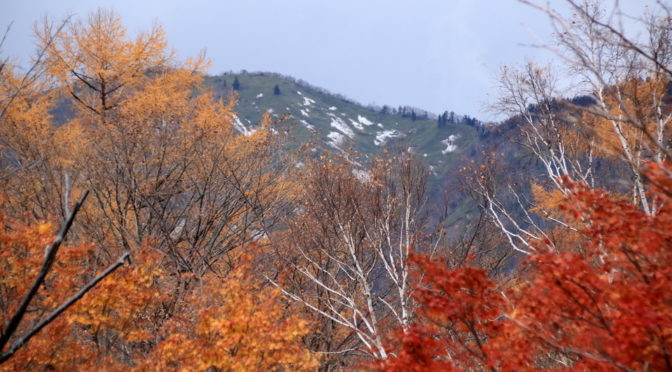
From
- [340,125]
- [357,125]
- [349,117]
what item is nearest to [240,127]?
[340,125]

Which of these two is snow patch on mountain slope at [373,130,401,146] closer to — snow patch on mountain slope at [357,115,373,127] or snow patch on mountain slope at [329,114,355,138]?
snow patch on mountain slope at [357,115,373,127]

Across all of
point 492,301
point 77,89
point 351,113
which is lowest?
point 492,301

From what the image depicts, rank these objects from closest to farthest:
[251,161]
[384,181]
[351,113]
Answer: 1. [384,181]
2. [251,161]
3. [351,113]

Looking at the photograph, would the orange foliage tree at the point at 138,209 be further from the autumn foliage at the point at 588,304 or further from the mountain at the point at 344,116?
the mountain at the point at 344,116

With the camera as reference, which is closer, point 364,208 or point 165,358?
point 165,358

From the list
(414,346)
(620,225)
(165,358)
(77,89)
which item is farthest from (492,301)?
(77,89)

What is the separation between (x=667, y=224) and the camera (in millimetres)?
3896

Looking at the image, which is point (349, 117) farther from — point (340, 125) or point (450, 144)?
point (450, 144)

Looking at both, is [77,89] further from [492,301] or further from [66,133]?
[492,301]

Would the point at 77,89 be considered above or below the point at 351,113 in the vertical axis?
below

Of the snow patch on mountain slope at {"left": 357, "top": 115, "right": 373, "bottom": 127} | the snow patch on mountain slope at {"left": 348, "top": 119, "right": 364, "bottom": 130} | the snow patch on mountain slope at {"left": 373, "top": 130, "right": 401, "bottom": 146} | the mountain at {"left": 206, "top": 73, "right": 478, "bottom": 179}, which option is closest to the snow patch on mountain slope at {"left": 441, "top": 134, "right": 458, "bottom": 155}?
the mountain at {"left": 206, "top": 73, "right": 478, "bottom": 179}

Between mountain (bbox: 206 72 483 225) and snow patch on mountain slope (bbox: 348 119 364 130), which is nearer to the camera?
mountain (bbox: 206 72 483 225)

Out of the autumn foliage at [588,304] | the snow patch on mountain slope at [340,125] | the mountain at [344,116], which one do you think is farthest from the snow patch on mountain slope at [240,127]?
the snow patch on mountain slope at [340,125]

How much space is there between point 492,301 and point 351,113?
170304 millimetres
